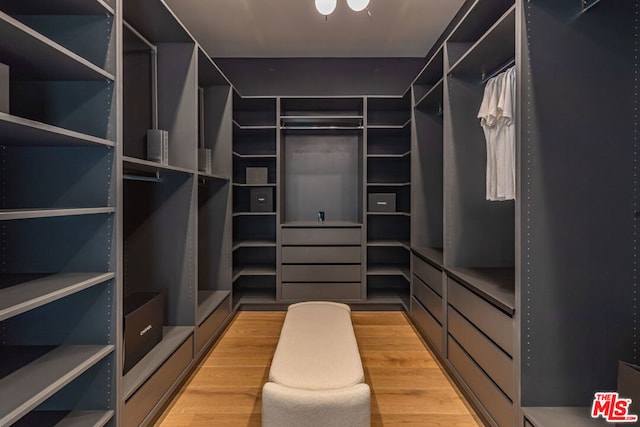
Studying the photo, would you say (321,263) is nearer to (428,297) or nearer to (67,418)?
(428,297)

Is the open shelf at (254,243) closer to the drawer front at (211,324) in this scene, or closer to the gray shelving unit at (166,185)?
the drawer front at (211,324)

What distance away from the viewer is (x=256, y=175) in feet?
14.0

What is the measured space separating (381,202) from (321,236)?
74 cm

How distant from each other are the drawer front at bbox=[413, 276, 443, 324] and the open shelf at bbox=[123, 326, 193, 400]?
5.86 feet

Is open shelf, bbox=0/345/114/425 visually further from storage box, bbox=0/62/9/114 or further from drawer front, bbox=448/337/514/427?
drawer front, bbox=448/337/514/427

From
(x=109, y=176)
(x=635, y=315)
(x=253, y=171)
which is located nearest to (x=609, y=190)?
(x=635, y=315)

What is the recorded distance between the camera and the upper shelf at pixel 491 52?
1.97 metres

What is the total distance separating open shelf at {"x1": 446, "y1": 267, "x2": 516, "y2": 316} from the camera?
1.87 metres

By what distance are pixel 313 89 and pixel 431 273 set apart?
2.61 m

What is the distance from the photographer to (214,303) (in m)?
3.37

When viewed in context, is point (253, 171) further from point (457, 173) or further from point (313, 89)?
point (457, 173)

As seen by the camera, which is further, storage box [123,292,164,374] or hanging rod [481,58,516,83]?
hanging rod [481,58,516,83]

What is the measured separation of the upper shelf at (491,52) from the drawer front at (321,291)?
232 cm

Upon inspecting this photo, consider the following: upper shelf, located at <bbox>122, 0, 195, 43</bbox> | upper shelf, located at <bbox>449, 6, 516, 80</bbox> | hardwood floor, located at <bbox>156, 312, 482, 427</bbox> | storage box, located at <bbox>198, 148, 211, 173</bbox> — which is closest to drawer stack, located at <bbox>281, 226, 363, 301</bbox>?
hardwood floor, located at <bbox>156, 312, 482, 427</bbox>
